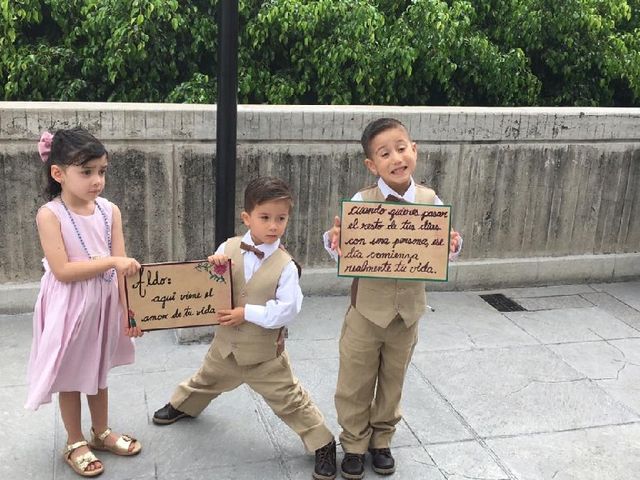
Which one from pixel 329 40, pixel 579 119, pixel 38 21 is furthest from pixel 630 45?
pixel 38 21

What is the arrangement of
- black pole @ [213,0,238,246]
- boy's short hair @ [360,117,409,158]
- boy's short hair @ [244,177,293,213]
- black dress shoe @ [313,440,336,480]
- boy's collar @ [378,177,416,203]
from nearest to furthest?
boy's short hair @ [244,177,293,213] → boy's short hair @ [360,117,409,158] → boy's collar @ [378,177,416,203] → black dress shoe @ [313,440,336,480] → black pole @ [213,0,238,246]

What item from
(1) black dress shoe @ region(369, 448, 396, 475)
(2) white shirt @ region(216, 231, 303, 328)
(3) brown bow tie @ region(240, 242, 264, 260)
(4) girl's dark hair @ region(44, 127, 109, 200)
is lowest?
(1) black dress shoe @ region(369, 448, 396, 475)

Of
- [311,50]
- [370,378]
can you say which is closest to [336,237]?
[370,378]

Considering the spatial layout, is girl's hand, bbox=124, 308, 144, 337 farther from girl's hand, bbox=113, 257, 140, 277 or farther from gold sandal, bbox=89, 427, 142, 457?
gold sandal, bbox=89, 427, 142, 457

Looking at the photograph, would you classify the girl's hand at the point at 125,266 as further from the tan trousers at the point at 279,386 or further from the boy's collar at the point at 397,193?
the boy's collar at the point at 397,193

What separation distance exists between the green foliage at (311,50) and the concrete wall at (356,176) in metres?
1.40

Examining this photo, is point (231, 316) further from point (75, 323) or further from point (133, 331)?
point (75, 323)

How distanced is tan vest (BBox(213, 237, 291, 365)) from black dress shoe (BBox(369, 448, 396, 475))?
0.72 metres

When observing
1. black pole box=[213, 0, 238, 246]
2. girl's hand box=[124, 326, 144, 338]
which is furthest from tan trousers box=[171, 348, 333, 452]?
black pole box=[213, 0, 238, 246]

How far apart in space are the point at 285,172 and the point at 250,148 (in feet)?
1.04

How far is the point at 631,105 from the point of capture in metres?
8.37

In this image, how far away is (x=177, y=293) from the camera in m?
3.09

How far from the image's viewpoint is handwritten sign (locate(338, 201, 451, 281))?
10.1 feet

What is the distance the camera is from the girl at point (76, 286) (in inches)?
116
